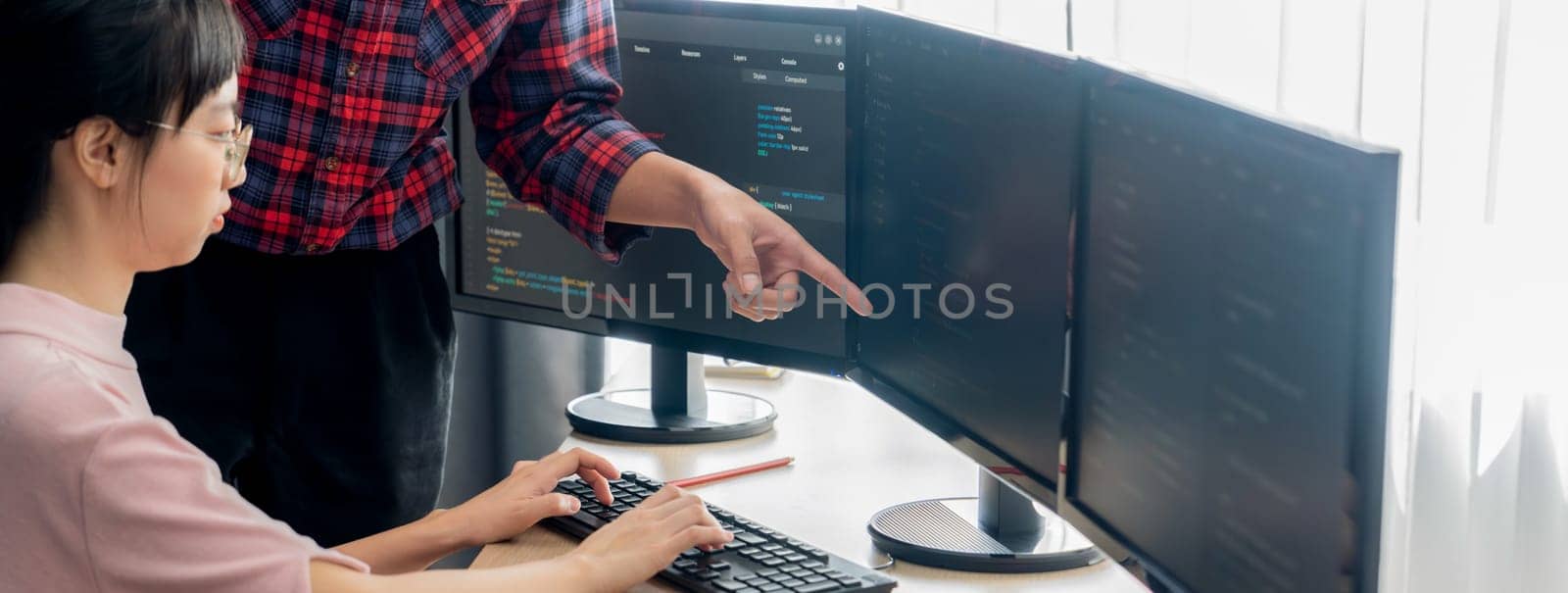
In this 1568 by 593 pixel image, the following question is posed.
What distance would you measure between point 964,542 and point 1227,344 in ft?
1.49

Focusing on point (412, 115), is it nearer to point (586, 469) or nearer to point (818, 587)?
point (586, 469)

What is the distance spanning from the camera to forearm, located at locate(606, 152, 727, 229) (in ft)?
4.88

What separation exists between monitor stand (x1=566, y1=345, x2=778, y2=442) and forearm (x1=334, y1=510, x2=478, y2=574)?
0.39m

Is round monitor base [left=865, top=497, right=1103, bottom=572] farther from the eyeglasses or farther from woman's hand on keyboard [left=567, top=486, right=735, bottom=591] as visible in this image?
the eyeglasses

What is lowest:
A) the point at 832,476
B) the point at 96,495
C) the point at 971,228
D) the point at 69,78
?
the point at 832,476

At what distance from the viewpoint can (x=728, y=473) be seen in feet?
5.09

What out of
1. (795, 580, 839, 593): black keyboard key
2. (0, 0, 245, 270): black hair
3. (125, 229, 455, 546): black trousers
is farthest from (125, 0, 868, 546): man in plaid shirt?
(0, 0, 245, 270): black hair

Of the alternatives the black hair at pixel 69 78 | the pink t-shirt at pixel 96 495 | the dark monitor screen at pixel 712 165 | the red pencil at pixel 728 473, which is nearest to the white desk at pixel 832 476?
the red pencil at pixel 728 473

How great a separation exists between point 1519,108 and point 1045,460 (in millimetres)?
1058

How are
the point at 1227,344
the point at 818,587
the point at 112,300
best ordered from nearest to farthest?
the point at 1227,344 < the point at 112,300 < the point at 818,587

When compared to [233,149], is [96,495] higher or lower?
lower

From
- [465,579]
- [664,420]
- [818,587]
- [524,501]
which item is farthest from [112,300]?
[664,420]

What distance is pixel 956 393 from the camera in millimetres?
1323

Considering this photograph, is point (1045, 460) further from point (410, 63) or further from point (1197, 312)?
point (410, 63)
